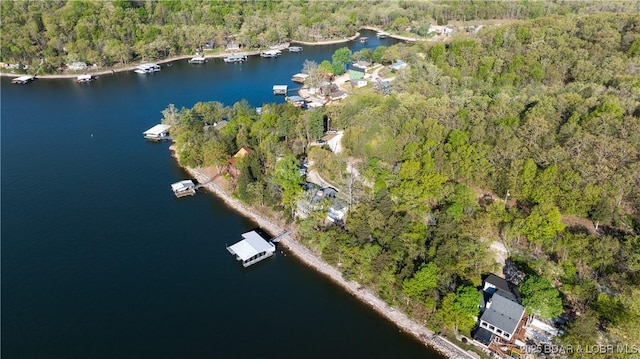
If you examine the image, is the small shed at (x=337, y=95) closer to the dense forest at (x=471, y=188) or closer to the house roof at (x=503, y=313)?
the dense forest at (x=471, y=188)

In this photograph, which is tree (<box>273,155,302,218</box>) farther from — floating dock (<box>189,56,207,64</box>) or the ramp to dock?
floating dock (<box>189,56,207,64</box>)

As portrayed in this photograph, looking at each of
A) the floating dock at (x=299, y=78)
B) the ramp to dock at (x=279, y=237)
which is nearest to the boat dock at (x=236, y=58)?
the floating dock at (x=299, y=78)

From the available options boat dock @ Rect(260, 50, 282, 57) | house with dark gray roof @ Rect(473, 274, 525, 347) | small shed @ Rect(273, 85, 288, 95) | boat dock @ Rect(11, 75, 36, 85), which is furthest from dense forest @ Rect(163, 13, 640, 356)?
boat dock @ Rect(11, 75, 36, 85)

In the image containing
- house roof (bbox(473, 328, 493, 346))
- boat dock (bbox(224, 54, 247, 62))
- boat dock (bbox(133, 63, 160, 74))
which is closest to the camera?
house roof (bbox(473, 328, 493, 346))

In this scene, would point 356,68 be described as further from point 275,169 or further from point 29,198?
point 29,198

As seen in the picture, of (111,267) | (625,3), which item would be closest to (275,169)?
(111,267)
